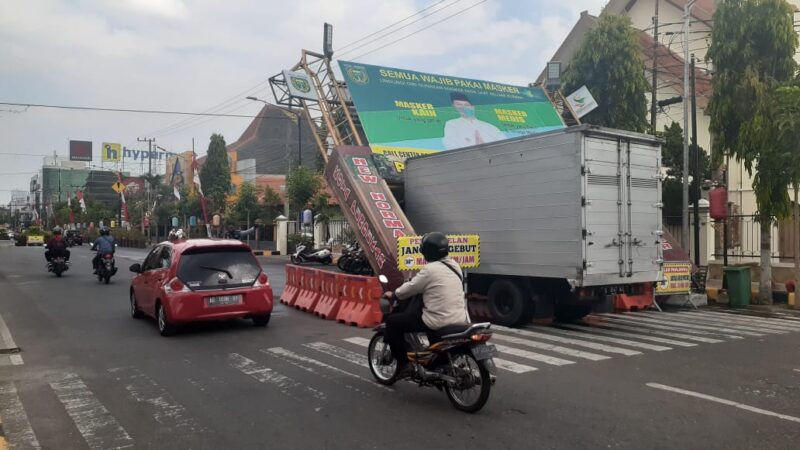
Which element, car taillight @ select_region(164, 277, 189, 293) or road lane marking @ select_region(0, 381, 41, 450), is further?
car taillight @ select_region(164, 277, 189, 293)

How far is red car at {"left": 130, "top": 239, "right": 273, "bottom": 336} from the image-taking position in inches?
365

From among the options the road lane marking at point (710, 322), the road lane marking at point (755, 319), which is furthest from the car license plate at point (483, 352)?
Answer: the road lane marking at point (755, 319)

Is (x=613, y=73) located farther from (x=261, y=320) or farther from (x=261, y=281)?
(x=261, y=320)

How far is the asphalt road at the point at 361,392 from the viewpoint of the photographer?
4805 mm

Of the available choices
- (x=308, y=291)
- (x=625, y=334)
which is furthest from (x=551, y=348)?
(x=308, y=291)

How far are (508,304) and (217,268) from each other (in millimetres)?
4942

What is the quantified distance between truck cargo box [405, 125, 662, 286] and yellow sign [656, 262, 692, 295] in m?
2.79

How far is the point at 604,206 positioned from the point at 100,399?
747 cm

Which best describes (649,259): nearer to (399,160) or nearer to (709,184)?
(399,160)

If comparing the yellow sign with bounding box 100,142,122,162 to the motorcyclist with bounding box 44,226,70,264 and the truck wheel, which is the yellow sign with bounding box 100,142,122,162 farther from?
the truck wheel

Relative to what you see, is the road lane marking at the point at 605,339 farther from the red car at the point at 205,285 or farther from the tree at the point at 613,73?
the tree at the point at 613,73

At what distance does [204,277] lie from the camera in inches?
376

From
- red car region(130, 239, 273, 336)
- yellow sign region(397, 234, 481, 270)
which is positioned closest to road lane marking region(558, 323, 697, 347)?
yellow sign region(397, 234, 481, 270)

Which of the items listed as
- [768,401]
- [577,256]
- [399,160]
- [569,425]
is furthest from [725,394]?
[399,160]
